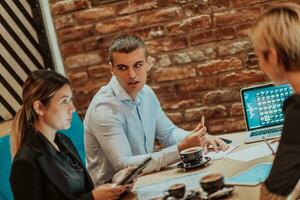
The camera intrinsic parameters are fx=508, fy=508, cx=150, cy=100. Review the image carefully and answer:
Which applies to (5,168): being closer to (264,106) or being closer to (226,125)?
(264,106)

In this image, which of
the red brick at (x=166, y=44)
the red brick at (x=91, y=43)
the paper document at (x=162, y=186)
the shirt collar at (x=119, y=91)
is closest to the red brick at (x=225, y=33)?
the red brick at (x=166, y=44)

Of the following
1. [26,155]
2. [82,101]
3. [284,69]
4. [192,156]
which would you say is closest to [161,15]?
[82,101]

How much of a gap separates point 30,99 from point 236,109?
5.71 ft

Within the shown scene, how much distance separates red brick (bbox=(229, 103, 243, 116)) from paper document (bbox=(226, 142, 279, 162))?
42.6 inches

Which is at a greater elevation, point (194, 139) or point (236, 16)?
point (236, 16)

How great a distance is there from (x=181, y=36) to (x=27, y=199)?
1.85 metres

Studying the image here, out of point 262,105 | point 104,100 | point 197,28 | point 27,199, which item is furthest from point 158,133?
point 27,199

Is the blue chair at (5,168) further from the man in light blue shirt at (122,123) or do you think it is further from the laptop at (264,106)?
the laptop at (264,106)

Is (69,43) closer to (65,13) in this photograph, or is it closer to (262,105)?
(65,13)

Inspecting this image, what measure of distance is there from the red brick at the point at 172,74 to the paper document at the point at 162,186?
1424 millimetres

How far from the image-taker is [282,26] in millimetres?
1512

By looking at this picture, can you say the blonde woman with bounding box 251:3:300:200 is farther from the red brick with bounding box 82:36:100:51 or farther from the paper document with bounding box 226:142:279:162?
the red brick with bounding box 82:36:100:51

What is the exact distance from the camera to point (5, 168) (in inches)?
89.7

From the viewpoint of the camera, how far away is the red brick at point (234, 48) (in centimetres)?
333
